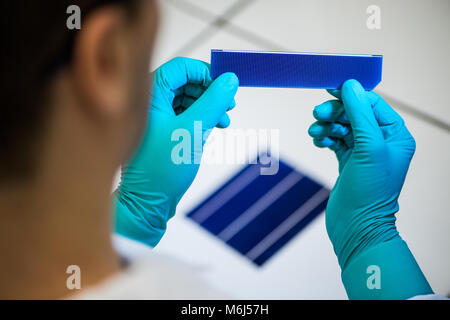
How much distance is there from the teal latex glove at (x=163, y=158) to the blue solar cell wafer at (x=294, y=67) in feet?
0.12

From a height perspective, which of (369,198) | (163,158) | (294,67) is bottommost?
(369,198)

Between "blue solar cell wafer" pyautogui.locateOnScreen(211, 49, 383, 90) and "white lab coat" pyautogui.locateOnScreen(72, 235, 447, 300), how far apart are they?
0.48 m

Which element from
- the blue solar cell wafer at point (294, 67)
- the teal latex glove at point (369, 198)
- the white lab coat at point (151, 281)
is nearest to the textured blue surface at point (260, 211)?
the teal latex glove at point (369, 198)

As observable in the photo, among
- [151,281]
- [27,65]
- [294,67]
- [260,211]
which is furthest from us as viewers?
[260,211]

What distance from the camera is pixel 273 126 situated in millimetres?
1334

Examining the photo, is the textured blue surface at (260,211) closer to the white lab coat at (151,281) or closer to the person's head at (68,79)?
the white lab coat at (151,281)

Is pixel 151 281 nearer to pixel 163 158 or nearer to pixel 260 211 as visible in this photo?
pixel 163 158

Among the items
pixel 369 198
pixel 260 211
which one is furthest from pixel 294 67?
pixel 260 211

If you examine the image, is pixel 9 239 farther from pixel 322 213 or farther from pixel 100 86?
pixel 322 213

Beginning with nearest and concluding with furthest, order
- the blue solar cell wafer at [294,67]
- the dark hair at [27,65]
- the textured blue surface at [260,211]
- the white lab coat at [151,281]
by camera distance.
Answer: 1. the dark hair at [27,65]
2. the white lab coat at [151,281]
3. the blue solar cell wafer at [294,67]
4. the textured blue surface at [260,211]

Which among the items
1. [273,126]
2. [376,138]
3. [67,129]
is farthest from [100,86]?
[273,126]

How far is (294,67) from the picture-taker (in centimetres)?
87

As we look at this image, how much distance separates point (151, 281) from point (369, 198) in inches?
24.8

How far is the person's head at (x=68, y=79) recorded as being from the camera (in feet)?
1.26
